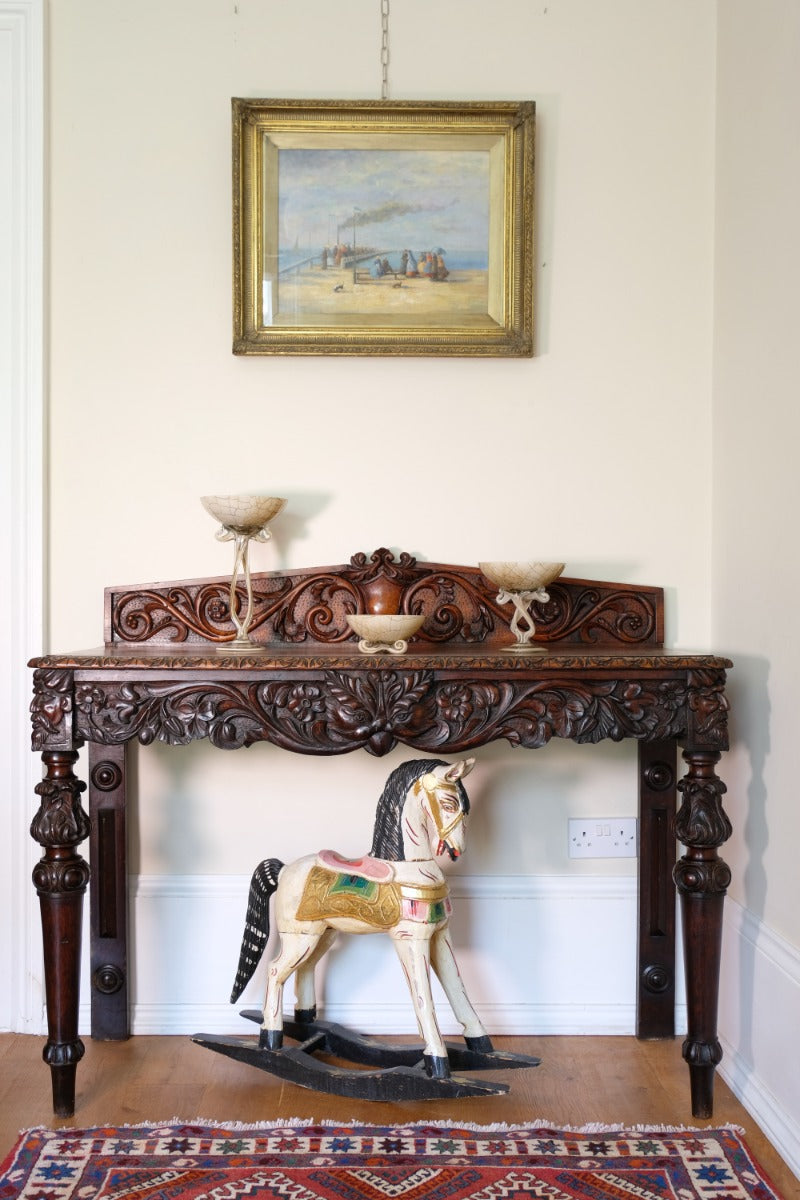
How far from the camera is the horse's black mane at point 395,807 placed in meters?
2.24

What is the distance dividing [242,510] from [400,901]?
2.98 ft

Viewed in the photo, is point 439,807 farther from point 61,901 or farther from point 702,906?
point 61,901

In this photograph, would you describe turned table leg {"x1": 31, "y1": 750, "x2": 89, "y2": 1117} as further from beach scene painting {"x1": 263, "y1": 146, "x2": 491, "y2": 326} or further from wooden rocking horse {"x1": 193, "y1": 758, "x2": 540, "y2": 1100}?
beach scene painting {"x1": 263, "y1": 146, "x2": 491, "y2": 326}

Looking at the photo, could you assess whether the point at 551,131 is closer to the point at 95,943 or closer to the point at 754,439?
the point at 754,439

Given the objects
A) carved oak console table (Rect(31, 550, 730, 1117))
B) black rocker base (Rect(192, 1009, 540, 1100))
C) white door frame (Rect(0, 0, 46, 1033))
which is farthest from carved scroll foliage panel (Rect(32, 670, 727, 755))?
black rocker base (Rect(192, 1009, 540, 1100))

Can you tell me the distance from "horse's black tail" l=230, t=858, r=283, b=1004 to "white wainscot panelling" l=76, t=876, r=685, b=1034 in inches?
11.5

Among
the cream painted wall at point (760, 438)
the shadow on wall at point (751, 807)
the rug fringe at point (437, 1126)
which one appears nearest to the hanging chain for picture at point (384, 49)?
the cream painted wall at point (760, 438)

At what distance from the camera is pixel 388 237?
2633mm

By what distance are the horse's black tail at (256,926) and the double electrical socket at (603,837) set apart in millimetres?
760

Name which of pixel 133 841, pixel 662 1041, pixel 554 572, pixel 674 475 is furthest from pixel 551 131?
pixel 662 1041

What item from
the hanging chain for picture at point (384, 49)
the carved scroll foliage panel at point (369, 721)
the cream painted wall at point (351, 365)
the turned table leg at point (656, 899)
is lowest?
the turned table leg at point (656, 899)

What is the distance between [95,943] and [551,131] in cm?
225

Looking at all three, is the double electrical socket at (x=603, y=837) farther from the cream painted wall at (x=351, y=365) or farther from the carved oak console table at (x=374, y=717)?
the carved oak console table at (x=374, y=717)

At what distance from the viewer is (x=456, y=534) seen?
267 cm
